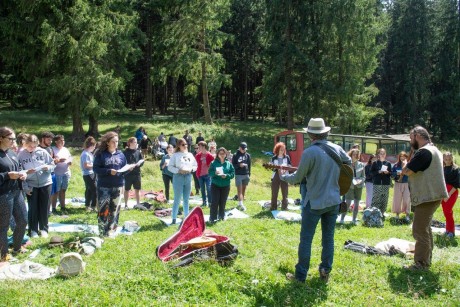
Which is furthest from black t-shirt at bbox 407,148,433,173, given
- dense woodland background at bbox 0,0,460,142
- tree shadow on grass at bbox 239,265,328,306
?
dense woodland background at bbox 0,0,460,142

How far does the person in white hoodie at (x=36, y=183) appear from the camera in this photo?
746cm

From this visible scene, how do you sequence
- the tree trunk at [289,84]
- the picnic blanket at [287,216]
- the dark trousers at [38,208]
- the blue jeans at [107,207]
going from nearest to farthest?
the blue jeans at [107,207] < the dark trousers at [38,208] < the picnic blanket at [287,216] < the tree trunk at [289,84]

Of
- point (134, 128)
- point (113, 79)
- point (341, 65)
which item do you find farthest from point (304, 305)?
point (341, 65)

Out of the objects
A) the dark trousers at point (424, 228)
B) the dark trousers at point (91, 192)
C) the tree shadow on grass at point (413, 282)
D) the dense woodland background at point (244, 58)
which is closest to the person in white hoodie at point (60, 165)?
the dark trousers at point (91, 192)

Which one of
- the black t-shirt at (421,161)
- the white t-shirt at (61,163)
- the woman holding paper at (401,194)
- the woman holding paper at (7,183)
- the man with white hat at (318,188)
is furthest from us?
the woman holding paper at (401,194)

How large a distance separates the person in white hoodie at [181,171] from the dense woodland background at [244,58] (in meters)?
14.8

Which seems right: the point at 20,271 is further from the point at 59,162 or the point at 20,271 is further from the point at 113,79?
the point at 113,79

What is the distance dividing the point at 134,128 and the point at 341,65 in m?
14.8

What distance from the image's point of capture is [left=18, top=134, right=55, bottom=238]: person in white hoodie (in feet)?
24.5

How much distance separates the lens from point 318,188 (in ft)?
17.4

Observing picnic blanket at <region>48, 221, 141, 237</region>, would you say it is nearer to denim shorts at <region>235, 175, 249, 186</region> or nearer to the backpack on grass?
denim shorts at <region>235, 175, 249, 186</region>

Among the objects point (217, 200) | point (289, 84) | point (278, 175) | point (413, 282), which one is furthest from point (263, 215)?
point (289, 84)

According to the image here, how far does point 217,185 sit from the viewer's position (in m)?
9.43

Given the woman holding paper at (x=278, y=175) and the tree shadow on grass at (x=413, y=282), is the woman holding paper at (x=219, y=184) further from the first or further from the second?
the tree shadow on grass at (x=413, y=282)
